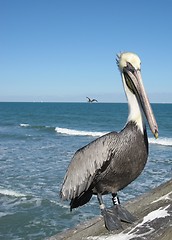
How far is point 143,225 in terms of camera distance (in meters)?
1.99

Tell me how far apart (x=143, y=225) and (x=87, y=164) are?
0.85 metres

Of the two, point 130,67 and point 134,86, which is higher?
point 130,67

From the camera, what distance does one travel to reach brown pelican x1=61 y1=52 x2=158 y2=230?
8.55 ft

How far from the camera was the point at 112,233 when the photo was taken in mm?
2082

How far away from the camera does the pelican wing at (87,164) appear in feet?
8.82

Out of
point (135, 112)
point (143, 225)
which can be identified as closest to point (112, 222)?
point (143, 225)

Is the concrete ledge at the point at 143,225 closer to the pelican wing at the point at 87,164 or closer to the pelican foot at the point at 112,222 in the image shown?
the pelican foot at the point at 112,222

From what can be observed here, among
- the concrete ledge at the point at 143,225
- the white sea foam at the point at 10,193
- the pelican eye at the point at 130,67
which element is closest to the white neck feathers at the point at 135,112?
the pelican eye at the point at 130,67

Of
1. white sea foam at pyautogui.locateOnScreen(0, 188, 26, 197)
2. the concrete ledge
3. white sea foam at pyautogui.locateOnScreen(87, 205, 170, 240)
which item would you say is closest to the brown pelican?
the concrete ledge

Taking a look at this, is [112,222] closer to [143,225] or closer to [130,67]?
[143,225]

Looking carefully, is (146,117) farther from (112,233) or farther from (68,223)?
(68,223)

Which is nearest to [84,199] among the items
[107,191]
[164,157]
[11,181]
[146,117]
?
[107,191]

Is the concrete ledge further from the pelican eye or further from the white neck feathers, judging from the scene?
the pelican eye

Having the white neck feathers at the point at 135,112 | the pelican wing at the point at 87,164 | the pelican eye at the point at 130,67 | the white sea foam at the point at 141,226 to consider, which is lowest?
the white sea foam at the point at 141,226
